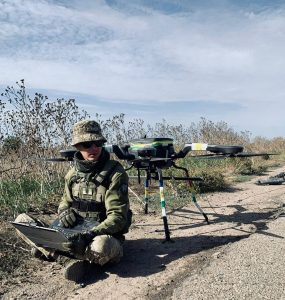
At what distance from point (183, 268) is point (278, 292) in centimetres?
103

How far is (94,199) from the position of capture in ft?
14.5

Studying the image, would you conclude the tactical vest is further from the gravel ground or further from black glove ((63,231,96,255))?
the gravel ground

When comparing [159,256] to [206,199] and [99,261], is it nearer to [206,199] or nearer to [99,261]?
[99,261]

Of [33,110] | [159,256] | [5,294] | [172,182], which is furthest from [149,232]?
[33,110]

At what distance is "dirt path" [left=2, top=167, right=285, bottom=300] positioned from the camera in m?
3.88

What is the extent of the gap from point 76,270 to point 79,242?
0.31 metres

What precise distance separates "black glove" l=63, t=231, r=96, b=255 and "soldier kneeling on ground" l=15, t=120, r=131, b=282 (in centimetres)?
2

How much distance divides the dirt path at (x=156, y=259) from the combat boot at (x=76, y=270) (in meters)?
0.08

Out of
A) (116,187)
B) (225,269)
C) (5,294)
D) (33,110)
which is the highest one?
(33,110)

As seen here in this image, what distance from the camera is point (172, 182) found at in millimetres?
8938

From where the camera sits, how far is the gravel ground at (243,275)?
3537 millimetres

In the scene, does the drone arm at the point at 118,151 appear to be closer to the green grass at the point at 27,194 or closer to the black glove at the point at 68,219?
the black glove at the point at 68,219

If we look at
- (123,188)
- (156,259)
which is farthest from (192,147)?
(156,259)

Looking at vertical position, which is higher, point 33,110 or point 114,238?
point 33,110
